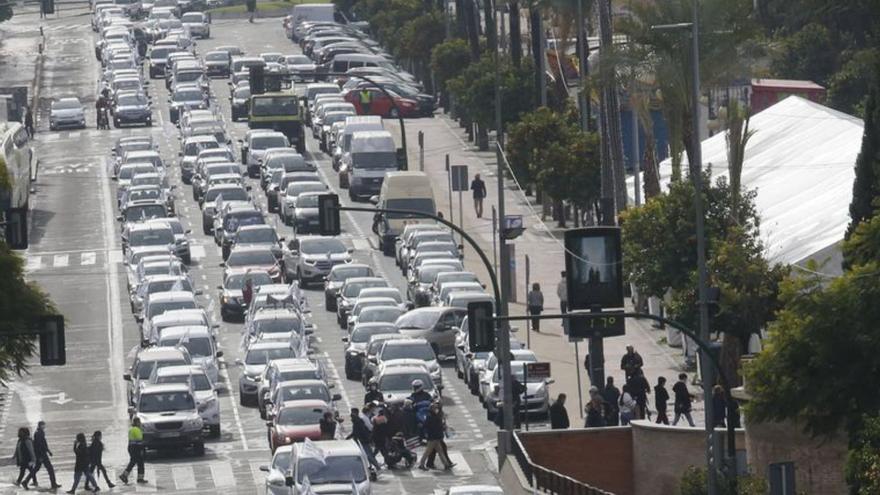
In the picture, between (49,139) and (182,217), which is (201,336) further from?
(49,139)

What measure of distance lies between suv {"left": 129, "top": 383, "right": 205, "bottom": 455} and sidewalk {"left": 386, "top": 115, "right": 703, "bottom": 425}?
718 cm

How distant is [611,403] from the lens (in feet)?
172

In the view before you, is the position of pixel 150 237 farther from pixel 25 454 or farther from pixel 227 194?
pixel 25 454

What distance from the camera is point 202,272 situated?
78312mm

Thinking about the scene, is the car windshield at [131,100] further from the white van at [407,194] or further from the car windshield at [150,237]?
the white van at [407,194]

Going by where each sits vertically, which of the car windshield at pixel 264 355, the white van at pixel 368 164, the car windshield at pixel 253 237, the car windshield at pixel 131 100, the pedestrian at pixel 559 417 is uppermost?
the pedestrian at pixel 559 417

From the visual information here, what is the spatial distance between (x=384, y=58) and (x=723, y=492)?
84.0 meters

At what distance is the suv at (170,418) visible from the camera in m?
55.8

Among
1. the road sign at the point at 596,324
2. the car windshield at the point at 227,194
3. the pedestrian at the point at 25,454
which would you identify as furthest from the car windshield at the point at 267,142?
the road sign at the point at 596,324

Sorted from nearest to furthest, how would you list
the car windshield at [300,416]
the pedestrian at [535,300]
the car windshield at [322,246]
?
1. the car windshield at [300,416]
2. the pedestrian at [535,300]
3. the car windshield at [322,246]

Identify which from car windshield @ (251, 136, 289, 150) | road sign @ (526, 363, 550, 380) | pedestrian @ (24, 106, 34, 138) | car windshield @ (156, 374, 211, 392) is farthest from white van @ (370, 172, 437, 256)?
pedestrian @ (24, 106, 34, 138)

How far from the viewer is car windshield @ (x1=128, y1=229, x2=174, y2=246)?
78.7 m

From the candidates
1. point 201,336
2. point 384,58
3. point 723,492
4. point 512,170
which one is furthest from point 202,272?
point 384,58

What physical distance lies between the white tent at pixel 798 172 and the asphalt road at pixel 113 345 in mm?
7195
